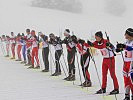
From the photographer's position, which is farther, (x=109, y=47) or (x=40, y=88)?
(x=40, y=88)

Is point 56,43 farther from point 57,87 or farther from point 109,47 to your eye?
point 109,47

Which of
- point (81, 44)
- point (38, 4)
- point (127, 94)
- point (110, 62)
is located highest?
point (38, 4)

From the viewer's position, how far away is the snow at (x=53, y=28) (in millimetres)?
8039

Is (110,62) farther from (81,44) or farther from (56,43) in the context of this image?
(56,43)

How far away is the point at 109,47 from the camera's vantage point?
288 inches

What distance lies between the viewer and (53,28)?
40.6m

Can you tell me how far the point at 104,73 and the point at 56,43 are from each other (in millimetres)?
3126

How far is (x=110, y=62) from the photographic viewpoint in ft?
24.5

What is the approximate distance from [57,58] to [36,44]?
68.9 inches

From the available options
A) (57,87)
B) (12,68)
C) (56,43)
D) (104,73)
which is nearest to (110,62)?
(104,73)

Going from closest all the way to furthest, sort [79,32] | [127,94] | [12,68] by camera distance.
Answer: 1. [127,94]
2. [12,68]
3. [79,32]

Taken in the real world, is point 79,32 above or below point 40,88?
above

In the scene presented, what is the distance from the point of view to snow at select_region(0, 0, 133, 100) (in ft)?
26.4

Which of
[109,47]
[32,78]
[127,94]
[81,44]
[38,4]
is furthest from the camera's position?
[38,4]
